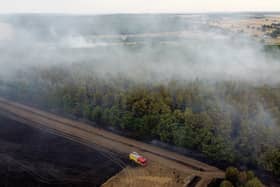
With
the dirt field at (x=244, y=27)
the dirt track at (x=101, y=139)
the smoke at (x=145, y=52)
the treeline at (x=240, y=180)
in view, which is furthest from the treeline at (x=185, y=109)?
the dirt field at (x=244, y=27)

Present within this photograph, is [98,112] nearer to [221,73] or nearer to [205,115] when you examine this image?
[205,115]

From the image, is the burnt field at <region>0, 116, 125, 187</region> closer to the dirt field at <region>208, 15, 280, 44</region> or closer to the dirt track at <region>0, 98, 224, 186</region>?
the dirt track at <region>0, 98, 224, 186</region>

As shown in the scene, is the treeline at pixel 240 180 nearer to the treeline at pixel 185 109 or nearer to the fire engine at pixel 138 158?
the treeline at pixel 185 109

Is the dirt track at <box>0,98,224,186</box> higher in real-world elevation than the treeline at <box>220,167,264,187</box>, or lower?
lower

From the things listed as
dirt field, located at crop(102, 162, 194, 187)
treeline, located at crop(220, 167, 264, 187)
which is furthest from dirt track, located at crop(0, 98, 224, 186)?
treeline, located at crop(220, 167, 264, 187)

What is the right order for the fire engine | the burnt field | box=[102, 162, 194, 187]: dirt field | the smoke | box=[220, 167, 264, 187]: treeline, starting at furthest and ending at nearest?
the smoke → the fire engine → the burnt field → box=[102, 162, 194, 187]: dirt field → box=[220, 167, 264, 187]: treeline

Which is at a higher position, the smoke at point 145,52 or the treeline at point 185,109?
the smoke at point 145,52
